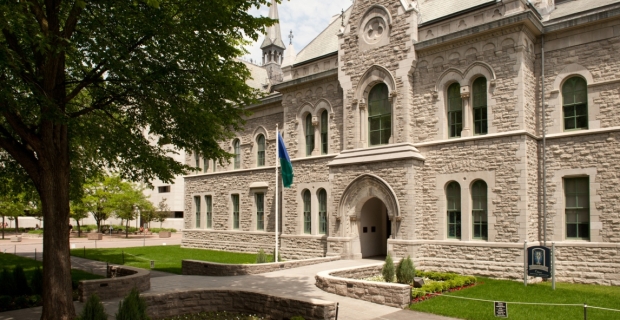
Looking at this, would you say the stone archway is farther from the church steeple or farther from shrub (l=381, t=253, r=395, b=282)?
the church steeple

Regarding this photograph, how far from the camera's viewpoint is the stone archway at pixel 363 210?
21047 millimetres

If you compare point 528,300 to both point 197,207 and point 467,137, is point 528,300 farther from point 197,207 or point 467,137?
point 197,207

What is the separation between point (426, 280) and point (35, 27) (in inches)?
552

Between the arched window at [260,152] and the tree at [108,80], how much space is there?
15767mm

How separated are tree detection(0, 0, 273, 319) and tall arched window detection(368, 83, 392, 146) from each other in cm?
956

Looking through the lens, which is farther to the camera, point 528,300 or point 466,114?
point 466,114

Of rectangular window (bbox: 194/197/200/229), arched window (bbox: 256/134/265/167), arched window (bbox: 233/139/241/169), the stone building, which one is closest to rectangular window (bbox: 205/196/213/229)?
rectangular window (bbox: 194/197/200/229)

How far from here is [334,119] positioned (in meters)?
25.0

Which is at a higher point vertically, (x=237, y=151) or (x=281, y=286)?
(x=237, y=151)

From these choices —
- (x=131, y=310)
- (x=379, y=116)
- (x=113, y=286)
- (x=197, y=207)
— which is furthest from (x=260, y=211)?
(x=131, y=310)

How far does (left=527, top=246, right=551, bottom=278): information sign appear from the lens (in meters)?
16.1

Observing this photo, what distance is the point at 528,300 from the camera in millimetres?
14312

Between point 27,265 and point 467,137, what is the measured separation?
20527 mm

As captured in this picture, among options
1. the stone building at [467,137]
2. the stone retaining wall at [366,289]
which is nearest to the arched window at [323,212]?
the stone building at [467,137]
